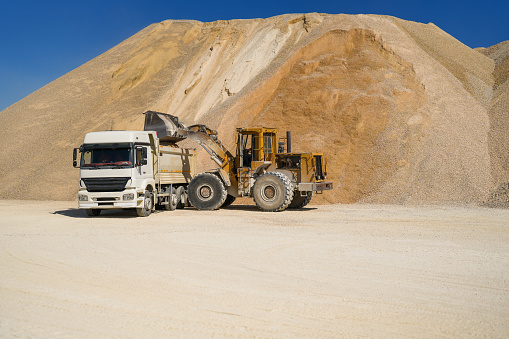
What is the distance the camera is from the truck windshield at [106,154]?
700 inches

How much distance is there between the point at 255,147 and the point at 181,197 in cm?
452

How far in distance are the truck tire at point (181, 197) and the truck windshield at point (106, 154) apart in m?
4.62

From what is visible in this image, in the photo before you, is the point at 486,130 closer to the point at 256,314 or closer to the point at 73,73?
the point at 256,314

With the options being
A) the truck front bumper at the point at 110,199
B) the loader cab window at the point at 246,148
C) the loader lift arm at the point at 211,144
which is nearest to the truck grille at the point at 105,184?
the truck front bumper at the point at 110,199

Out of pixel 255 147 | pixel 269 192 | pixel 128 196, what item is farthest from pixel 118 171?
pixel 269 192

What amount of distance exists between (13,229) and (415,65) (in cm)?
2657

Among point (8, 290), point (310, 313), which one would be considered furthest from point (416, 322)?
point (8, 290)

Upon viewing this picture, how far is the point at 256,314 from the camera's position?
588cm

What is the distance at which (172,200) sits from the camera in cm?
2108

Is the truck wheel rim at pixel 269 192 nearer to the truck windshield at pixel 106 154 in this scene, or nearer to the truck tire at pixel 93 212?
the truck windshield at pixel 106 154

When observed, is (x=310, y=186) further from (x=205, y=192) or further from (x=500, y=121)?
(x=500, y=121)

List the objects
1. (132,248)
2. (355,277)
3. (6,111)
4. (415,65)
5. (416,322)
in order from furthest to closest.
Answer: (6,111) < (415,65) < (132,248) < (355,277) < (416,322)

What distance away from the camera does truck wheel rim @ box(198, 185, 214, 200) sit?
68.3ft

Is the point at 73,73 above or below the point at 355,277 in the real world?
above
